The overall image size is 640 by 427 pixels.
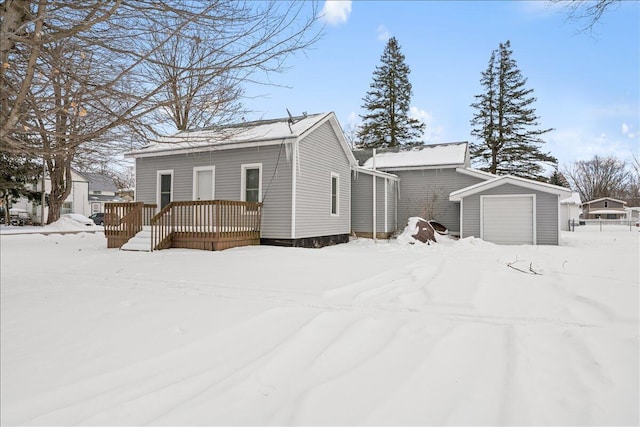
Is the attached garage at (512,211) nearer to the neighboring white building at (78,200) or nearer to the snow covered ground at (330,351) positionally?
the snow covered ground at (330,351)

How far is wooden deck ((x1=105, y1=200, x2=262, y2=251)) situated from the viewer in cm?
1023

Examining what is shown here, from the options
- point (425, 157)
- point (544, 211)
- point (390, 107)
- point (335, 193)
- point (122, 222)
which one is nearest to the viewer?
point (122, 222)

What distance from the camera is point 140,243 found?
10375 mm

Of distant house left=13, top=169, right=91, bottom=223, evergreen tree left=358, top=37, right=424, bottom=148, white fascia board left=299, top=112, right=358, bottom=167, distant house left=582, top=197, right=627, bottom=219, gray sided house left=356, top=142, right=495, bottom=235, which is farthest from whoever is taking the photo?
distant house left=582, top=197, right=627, bottom=219

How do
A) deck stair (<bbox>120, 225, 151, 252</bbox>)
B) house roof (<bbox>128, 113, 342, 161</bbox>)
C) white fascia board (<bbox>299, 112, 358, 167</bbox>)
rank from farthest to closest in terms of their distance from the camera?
white fascia board (<bbox>299, 112, 358, 167</bbox>)
house roof (<bbox>128, 113, 342, 161</bbox>)
deck stair (<bbox>120, 225, 151, 252</bbox>)

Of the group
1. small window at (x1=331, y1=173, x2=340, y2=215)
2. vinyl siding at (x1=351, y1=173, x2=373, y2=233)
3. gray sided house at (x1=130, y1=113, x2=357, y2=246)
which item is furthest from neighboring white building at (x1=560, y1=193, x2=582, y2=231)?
gray sided house at (x1=130, y1=113, x2=357, y2=246)

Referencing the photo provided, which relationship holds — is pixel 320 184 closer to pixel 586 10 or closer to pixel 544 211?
pixel 586 10

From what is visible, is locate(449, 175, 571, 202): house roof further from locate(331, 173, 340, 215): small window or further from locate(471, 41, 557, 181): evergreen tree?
locate(471, 41, 557, 181): evergreen tree

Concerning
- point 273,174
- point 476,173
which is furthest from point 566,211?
point 273,174

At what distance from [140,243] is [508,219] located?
13.2 meters

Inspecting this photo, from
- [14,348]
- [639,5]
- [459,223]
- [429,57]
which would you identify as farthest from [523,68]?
[14,348]

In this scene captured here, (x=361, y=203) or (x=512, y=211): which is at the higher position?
(x=361, y=203)

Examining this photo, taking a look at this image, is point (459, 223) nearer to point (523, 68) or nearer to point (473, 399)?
point (473, 399)

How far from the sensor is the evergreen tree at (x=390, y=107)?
31297 mm
